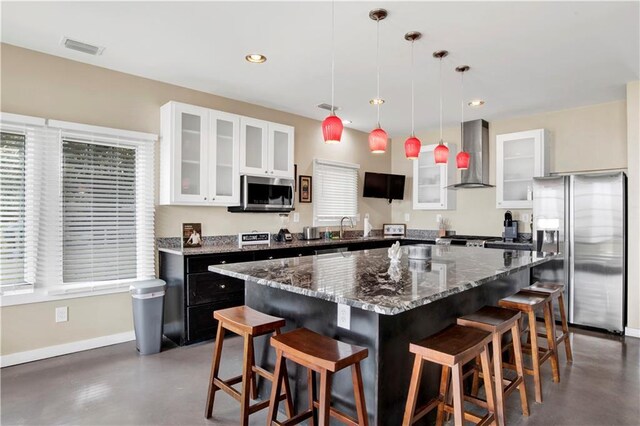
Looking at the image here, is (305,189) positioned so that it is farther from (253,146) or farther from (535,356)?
(535,356)

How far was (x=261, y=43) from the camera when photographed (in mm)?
3051

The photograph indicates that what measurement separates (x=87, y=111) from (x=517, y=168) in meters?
5.18

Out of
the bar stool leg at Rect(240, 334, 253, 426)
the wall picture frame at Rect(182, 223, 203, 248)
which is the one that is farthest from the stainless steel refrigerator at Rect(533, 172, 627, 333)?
the wall picture frame at Rect(182, 223, 203, 248)

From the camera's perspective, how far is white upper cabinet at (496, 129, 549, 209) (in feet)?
15.8

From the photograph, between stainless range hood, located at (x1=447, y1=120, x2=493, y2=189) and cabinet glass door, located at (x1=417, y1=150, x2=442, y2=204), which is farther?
cabinet glass door, located at (x1=417, y1=150, x2=442, y2=204)

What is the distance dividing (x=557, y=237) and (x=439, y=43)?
274 cm

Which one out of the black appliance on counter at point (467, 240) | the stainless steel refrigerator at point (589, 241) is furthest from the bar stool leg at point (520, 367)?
the black appliance on counter at point (467, 240)

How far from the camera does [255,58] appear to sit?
3.34 meters

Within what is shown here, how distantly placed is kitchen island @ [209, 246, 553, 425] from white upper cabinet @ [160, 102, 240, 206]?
1709 millimetres

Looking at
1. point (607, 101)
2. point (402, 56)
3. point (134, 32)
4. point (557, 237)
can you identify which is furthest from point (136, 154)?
point (607, 101)

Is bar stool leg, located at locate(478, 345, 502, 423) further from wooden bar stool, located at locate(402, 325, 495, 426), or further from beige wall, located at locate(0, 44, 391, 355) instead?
beige wall, located at locate(0, 44, 391, 355)

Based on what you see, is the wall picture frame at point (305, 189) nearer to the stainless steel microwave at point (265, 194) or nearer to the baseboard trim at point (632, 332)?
the stainless steel microwave at point (265, 194)

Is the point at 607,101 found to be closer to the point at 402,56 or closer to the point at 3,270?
the point at 402,56

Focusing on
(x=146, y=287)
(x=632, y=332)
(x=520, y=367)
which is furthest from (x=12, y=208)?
(x=632, y=332)
